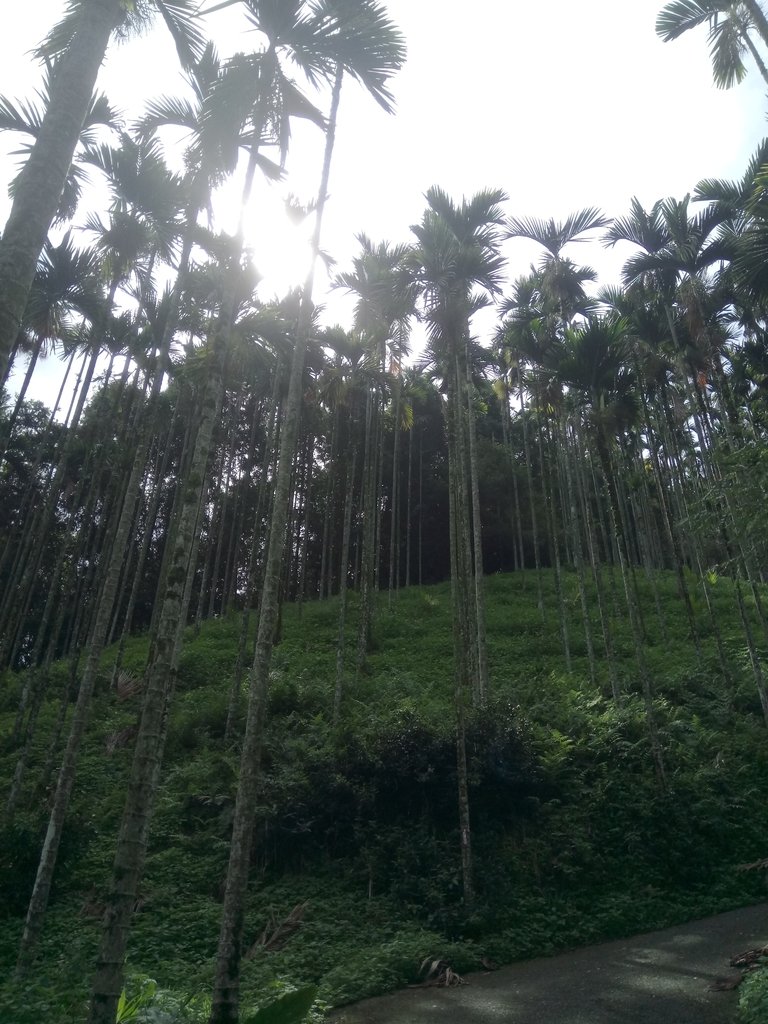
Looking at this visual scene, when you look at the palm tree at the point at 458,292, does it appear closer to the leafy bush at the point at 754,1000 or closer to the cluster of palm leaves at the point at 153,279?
the cluster of palm leaves at the point at 153,279

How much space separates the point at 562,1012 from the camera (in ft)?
22.6

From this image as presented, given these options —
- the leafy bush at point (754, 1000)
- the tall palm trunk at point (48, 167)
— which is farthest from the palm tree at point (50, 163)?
the leafy bush at point (754, 1000)

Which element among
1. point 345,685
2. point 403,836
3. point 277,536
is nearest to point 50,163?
point 277,536

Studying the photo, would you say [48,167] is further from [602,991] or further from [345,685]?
[345,685]

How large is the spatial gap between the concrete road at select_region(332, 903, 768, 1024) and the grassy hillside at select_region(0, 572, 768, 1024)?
471 millimetres

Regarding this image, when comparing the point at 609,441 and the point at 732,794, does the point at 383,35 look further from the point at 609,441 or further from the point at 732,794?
the point at 732,794

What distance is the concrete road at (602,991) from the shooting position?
6715 mm

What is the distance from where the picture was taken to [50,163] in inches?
190

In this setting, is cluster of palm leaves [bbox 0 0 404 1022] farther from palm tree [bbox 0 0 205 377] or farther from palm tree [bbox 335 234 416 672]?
palm tree [bbox 335 234 416 672]

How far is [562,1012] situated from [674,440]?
760 inches

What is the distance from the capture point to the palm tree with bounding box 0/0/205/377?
14.2 ft

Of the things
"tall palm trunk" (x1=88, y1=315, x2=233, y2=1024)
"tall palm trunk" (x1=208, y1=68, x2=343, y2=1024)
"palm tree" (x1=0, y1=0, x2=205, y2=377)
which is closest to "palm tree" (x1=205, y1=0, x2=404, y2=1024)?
"tall palm trunk" (x1=208, y1=68, x2=343, y2=1024)

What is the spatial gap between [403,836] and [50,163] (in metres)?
10.5

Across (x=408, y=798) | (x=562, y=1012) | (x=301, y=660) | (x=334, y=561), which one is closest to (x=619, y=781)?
(x=408, y=798)
